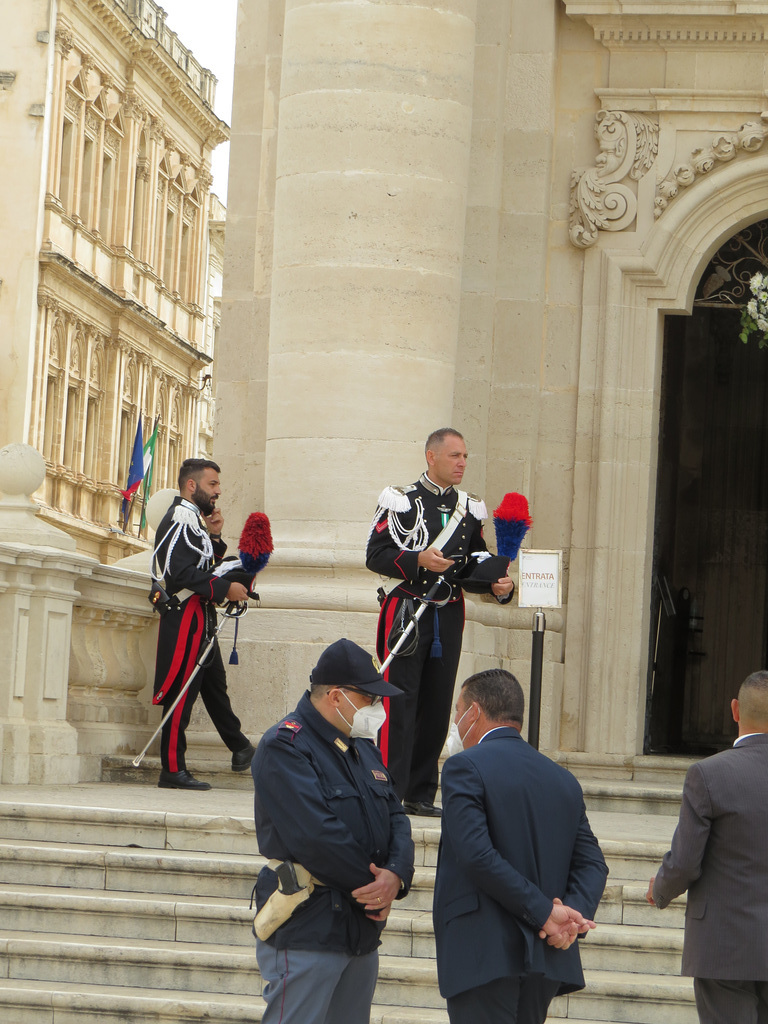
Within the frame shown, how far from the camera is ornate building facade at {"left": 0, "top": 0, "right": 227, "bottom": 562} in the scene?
38.0 m

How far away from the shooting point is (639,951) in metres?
6.88

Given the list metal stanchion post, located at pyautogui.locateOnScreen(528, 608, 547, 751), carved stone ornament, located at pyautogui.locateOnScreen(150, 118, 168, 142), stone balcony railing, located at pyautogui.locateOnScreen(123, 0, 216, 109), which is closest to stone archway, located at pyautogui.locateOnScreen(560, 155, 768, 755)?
metal stanchion post, located at pyautogui.locateOnScreen(528, 608, 547, 751)

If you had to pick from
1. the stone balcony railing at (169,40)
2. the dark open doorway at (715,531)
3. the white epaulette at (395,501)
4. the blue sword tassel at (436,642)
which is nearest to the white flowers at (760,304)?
the dark open doorway at (715,531)

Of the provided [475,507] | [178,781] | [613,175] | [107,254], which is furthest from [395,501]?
[107,254]

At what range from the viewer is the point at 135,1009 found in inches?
254

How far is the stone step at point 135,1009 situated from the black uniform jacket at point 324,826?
Answer: 1.77 meters

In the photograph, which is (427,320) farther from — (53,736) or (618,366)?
(53,736)

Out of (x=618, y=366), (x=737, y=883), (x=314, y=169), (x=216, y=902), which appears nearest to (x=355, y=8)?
(x=314, y=169)

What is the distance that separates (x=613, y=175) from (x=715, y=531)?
13.8 feet

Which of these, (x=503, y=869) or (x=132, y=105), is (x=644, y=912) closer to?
(x=503, y=869)

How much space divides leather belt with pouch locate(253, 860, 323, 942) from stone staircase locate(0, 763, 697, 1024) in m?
1.86

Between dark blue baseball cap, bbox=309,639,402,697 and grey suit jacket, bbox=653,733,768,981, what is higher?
dark blue baseball cap, bbox=309,639,402,697

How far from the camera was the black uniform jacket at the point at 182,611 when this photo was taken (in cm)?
970

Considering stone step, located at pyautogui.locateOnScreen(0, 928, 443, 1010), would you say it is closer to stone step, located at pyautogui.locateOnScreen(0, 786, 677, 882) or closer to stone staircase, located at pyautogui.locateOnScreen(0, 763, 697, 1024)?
stone staircase, located at pyautogui.locateOnScreen(0, 763, 697, 1024)
